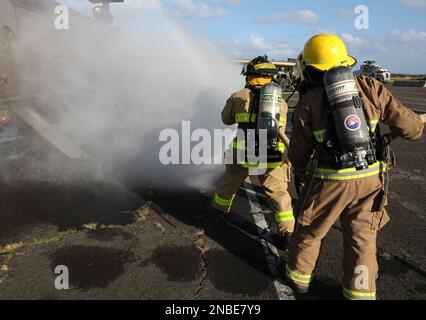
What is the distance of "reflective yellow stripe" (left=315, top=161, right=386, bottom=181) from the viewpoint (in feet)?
8.18

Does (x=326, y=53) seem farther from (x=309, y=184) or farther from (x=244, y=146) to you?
(x=244, y=146)

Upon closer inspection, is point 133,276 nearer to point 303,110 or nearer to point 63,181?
point 303,110

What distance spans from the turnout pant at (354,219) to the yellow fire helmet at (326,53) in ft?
2.97

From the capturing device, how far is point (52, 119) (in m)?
6.59

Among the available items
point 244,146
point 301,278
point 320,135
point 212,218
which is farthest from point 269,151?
point 301,278

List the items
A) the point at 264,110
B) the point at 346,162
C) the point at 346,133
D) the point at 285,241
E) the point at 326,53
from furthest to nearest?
the point at 285,241 < the point at 264,110 < the point at 326,53 < the point at 346,162 < the point at 346,133

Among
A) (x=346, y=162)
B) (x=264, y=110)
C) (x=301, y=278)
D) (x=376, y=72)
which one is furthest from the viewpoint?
(x=376, y=72)

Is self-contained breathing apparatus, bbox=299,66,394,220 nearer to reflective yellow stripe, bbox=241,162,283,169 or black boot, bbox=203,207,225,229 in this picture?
reflective yellow stripe, bbox=241,162,283,169

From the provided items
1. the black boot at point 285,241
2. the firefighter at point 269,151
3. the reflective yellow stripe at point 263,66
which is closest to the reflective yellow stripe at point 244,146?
the firefighter at point 269,151

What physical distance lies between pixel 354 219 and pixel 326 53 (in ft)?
4.23

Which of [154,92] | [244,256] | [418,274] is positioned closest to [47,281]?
[244,256]

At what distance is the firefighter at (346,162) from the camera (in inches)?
97.2

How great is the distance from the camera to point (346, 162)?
2.45 metres

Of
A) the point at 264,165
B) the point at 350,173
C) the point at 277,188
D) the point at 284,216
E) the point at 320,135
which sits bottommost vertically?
the point at 284,216
